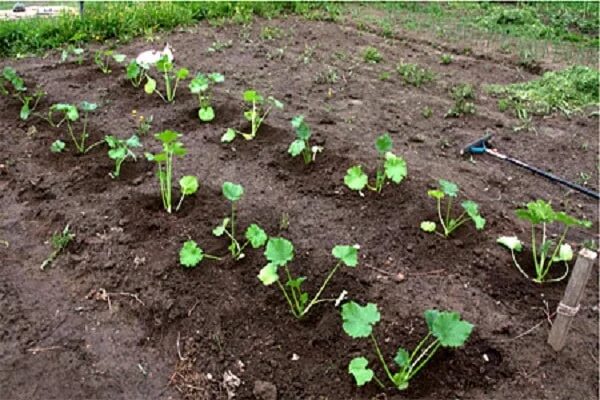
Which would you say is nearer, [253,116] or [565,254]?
[565,254]

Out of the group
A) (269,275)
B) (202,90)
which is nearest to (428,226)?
(269,275)

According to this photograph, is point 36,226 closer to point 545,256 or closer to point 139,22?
point 545,256

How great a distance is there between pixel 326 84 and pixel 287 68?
0.50 metres

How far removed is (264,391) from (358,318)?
434 millimetres

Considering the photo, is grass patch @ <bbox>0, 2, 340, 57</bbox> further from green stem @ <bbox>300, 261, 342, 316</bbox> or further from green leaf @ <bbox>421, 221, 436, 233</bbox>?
green stem @ <bbox>300, 261, 342, 316</bbox>

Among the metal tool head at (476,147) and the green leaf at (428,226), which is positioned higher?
the metal tool head at (476,147)

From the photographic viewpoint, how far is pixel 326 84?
193 inches

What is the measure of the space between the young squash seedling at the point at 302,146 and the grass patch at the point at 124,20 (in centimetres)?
321

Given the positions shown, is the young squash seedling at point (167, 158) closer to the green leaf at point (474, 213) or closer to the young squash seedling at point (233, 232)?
the young squash seedling at point (233, 232)

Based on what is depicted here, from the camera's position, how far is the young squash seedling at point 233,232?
2.65 m

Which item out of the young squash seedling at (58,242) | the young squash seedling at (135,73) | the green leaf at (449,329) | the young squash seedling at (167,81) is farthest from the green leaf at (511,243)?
the young squash seedling at (135,73)

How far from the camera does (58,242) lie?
9.58ft

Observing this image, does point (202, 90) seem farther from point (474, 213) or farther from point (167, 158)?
point (474, 213)

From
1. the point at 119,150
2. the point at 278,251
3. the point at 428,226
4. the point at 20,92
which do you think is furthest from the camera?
the point at 20,92
